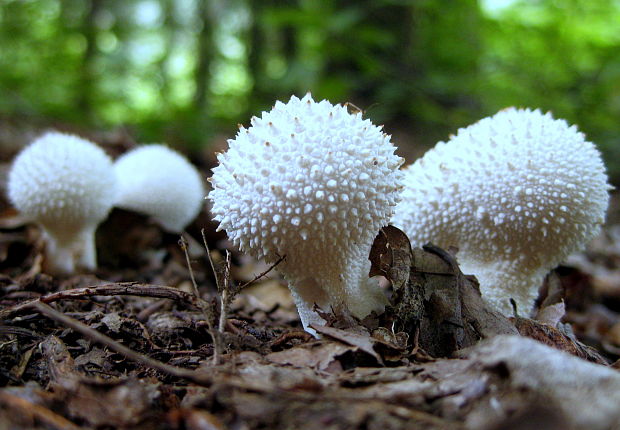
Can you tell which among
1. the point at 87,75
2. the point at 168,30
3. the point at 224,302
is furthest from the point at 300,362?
the point at 168,30

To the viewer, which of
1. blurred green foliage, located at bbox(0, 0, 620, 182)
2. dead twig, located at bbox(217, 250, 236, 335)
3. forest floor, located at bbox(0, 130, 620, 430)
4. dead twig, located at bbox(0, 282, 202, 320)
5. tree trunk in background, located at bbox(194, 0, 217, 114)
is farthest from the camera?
tree trunk in background, located at bbox(194, 0, 217, 114)

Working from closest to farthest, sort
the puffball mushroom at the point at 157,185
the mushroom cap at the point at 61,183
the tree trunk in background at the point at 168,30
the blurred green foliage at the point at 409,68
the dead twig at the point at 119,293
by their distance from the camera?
the dead twig at the point at 119,293 < the mushroom cap at the point at 61,183 < the puffball mushroom at the point at 157,185 < the blurred green foliage at the point at 409,68 < the tree trunk in background at the point at 168,30

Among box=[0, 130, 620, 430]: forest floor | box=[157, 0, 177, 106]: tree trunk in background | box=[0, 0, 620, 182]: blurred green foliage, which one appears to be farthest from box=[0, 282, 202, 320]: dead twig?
box=[157, 0, 177, 106]: tree trunk in background

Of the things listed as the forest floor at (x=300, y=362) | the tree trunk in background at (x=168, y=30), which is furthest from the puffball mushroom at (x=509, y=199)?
the tree trunk in background at (x=168, y=30)

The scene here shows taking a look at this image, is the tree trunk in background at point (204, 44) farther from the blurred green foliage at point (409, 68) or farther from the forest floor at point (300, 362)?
the forest floor at point (300, 362)

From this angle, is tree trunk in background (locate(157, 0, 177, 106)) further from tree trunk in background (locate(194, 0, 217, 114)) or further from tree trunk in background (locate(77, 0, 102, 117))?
tree trunk in background (locate(77, 0, 102, 117))

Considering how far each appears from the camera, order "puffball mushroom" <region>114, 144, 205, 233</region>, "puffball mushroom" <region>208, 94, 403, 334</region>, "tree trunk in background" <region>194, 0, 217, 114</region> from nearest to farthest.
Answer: "puffball mushroom" <region>208, 94, 403, 334</region> < "puffball mushroom" <region>114, 144, 205, 233</region> < "tree trunk in background" <region>194, 0, 217, 114</region>

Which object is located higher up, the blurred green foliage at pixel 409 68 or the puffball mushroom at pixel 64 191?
the blurred green foliage at pixel 409 68

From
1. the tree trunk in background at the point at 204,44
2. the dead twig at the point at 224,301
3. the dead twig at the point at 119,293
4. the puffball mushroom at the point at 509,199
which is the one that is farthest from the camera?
the tree trunk in background at the point at 204,44
